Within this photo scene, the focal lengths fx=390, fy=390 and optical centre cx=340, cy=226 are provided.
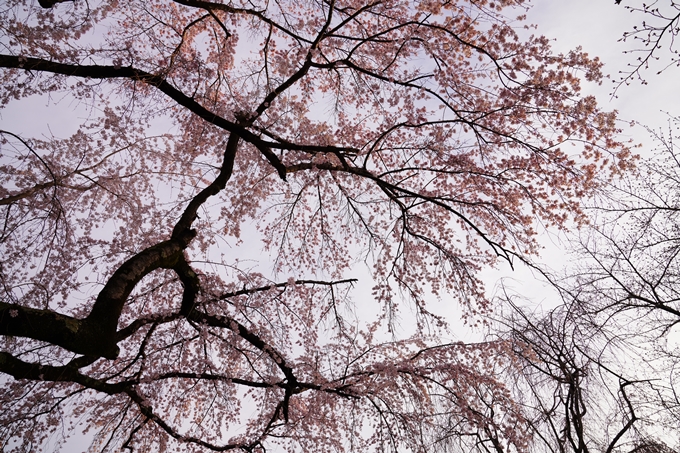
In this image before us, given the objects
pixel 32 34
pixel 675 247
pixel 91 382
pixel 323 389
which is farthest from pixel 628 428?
pixel 32 34

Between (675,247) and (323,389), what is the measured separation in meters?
6.58

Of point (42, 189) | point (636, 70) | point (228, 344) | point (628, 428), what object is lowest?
point (628, 428)

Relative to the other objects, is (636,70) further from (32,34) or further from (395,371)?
(32,34)

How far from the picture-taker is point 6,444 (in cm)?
585

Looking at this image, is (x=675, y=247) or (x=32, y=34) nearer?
(x=32, y=34)

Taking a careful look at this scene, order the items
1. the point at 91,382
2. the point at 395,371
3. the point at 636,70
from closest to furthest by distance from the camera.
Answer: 1. the point at 636,70
2. the point at 91,382
3. the point at 395,371

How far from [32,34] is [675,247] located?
10.5 metres

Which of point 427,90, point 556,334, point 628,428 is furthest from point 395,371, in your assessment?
point 427,90

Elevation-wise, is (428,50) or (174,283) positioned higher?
(428,50)

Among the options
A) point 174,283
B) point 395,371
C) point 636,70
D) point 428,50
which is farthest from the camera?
point 174,283

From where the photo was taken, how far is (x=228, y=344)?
7047 millimetres

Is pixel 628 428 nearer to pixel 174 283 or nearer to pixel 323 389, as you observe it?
pixel 323 389

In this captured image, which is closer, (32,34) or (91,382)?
(32,34)

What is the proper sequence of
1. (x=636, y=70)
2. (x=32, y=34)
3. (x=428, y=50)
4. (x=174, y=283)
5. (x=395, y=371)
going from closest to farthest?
(x=636, y=70) → (x=32, y=34) → (x=428, y=50) → (x=395, y=371) → (x=174, y=283)
